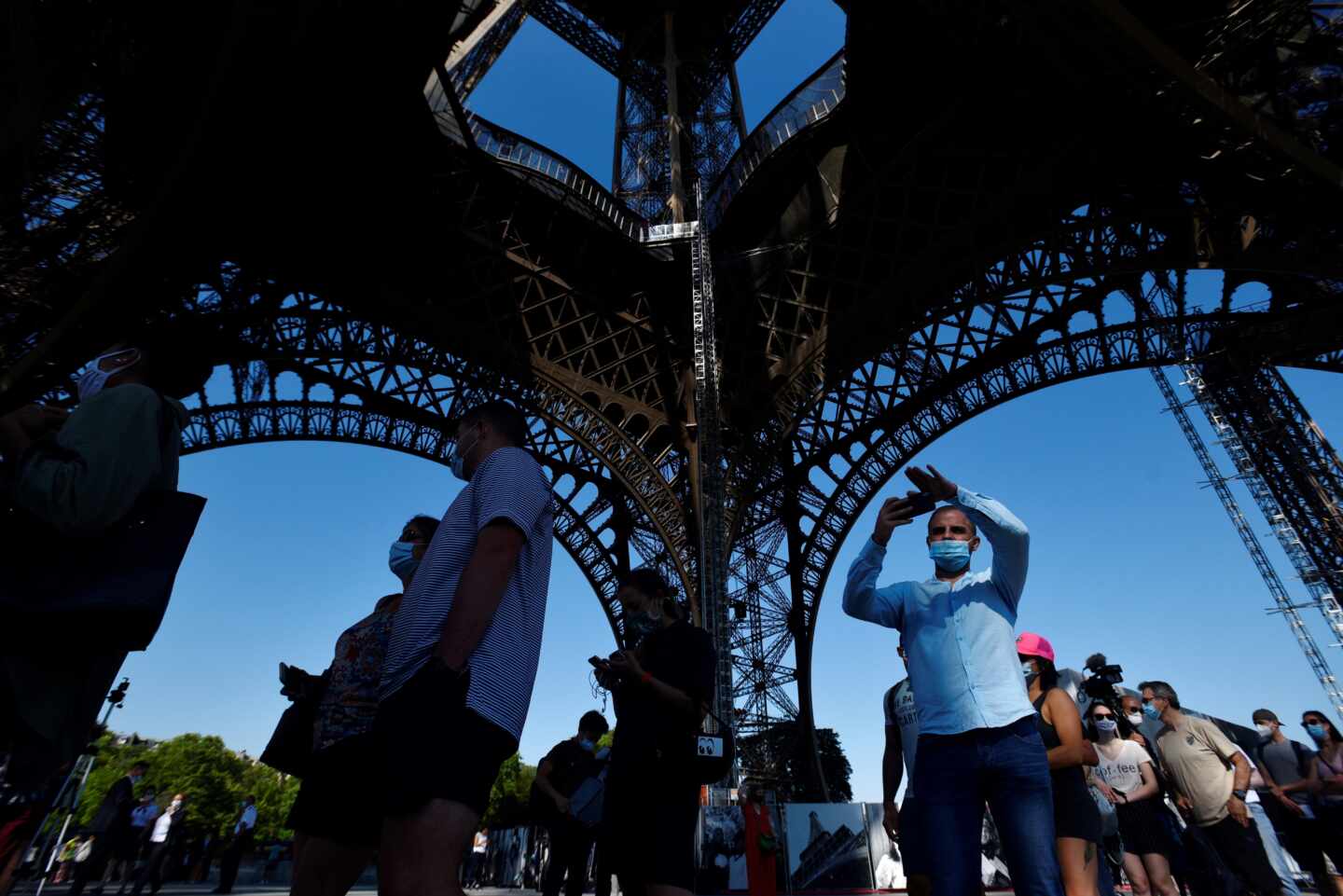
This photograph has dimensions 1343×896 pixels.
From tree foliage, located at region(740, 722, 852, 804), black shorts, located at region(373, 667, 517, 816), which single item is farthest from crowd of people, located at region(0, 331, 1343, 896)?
tree foliage, located at region(740, 722, 852, 804)

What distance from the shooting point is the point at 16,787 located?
6.06 ft

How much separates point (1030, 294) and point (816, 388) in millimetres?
A: 5219

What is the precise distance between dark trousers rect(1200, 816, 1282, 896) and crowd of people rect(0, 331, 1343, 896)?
0.8 inches

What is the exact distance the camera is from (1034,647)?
14.6 feet

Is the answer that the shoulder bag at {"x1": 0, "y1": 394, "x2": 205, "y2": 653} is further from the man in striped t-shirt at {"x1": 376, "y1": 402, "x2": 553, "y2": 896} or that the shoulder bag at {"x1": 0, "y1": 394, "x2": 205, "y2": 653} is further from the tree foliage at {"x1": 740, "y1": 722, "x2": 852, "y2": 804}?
the tree foliage at {"x1": 740, "y1": 722, "x2": 852, "y2": 804}

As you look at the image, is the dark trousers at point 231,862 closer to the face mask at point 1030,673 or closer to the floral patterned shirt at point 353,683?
the floral patterned shirt at point 353,683

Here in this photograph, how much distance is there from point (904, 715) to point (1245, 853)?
9.24 ft

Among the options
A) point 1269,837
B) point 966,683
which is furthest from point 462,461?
point 1269,837

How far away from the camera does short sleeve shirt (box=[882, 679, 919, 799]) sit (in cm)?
456

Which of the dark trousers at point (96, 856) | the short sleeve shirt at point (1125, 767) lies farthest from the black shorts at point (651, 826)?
the dark trousers at point (96, 856)

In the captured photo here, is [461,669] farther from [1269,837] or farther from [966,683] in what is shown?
[1269,837]

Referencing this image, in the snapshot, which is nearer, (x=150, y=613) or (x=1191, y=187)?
(x=150, y=613)

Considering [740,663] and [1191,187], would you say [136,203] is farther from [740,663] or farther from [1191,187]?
[1191,187]

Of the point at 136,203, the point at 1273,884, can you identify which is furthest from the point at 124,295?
the point at 1273,884
